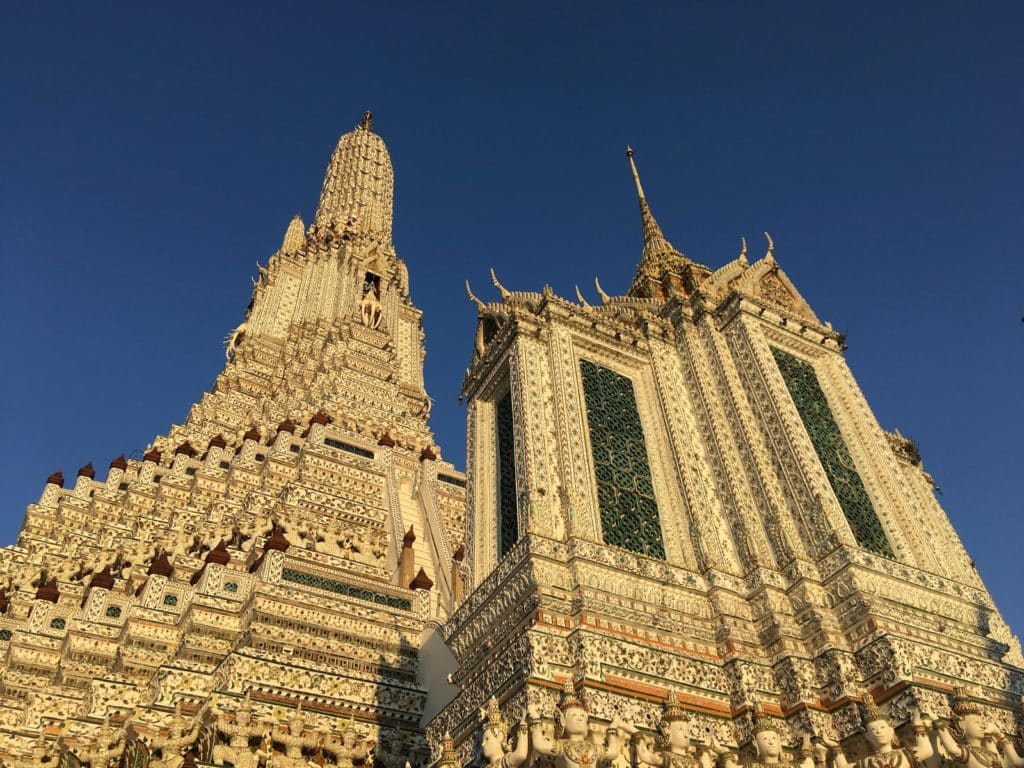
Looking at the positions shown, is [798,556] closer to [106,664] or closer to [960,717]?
[960,717]

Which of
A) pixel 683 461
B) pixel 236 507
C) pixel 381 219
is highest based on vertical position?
pixel 381 219

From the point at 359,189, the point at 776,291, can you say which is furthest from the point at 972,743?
the point at 359,189

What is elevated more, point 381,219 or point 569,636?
point 381,219

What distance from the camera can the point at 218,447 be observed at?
25141 millimetres

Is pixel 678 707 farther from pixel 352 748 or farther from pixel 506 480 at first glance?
pixel 352 748

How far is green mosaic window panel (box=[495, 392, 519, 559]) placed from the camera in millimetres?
11234

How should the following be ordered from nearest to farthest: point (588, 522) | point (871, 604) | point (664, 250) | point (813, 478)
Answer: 1. point (871, 604)
2. point (588, 522)
3. point (813, 478)
4. point (664, 250)

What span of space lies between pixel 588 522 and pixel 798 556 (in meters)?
2.70

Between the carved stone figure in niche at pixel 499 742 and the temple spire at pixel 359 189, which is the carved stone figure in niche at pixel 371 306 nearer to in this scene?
the temple spire at pixel 359 189

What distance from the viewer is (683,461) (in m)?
11.9

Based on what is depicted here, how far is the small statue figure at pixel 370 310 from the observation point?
3700 cm

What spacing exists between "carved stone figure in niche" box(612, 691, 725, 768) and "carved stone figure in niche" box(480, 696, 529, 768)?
3.18ft

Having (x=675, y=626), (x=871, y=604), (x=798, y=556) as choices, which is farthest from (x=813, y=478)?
(x=675, y=626)

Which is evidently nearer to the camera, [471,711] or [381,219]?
[471,711]
